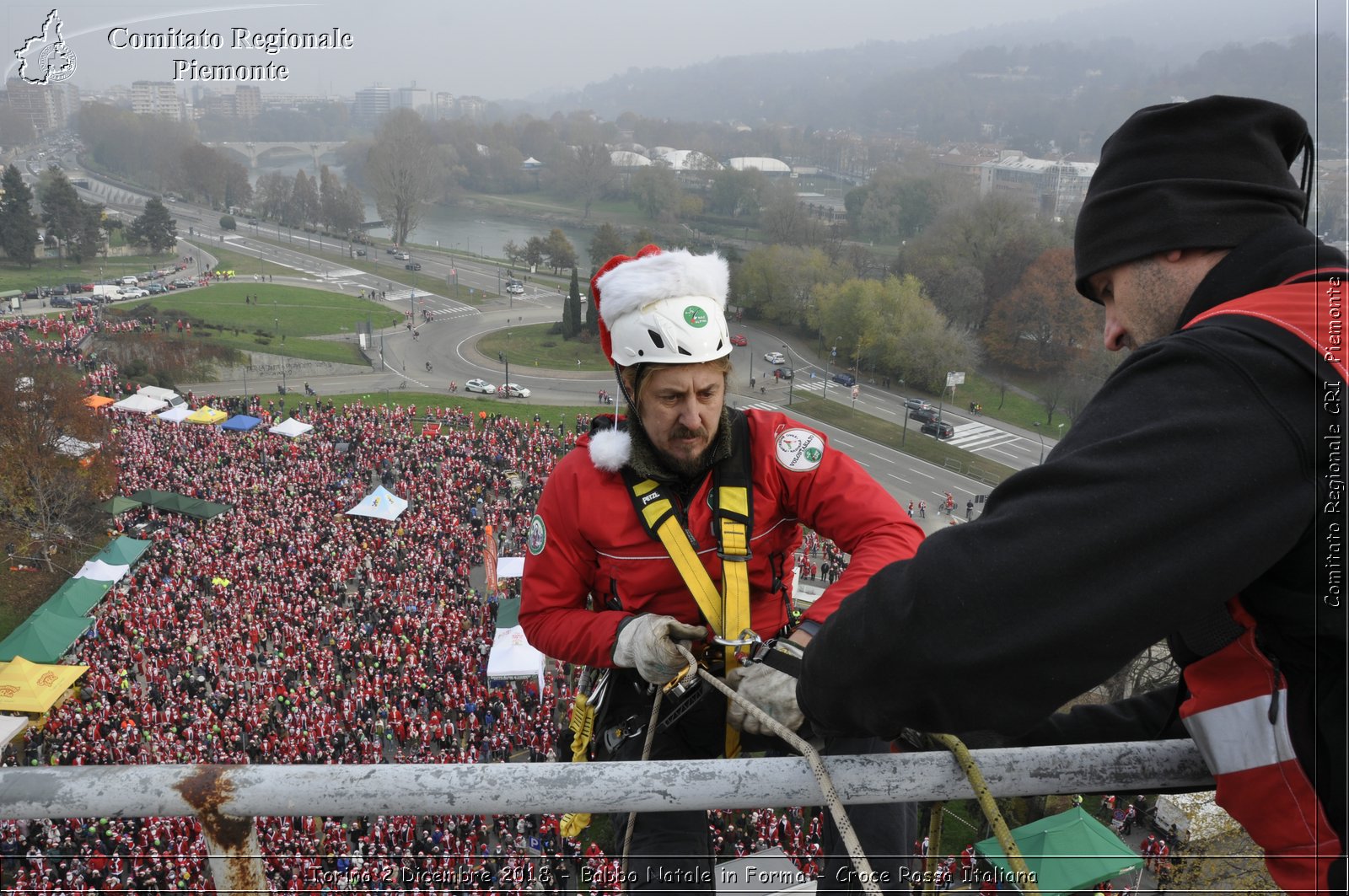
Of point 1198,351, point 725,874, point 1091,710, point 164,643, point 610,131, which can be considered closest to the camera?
point 1198,351

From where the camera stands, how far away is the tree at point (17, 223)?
62844 mm

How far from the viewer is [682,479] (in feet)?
11.5

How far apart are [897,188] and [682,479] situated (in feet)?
281

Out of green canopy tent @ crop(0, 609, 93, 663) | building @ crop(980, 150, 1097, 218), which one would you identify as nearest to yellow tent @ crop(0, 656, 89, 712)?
green canopy tent @ crop(0, 609, 93, 663)

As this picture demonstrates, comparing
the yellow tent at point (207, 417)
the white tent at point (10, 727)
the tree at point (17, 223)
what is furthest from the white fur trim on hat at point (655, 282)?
the tree at point (17, 223)

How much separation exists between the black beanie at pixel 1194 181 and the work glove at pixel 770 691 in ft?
4.26

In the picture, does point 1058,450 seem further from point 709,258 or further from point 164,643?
point 164,643

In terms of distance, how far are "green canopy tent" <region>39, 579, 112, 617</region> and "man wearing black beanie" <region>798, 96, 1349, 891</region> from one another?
20917 millimetres

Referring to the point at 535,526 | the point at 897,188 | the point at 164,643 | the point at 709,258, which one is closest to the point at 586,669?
the point at 535,526

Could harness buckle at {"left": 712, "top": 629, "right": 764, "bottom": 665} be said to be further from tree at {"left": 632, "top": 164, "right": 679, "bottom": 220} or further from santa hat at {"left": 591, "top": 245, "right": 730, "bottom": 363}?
tree at {"left": 632, "top": 164, "right": 679, "bottom": 220}

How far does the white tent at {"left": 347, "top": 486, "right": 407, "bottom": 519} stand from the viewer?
24641 millimetres

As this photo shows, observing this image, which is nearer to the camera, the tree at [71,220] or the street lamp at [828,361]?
the street lamp at [828,361]

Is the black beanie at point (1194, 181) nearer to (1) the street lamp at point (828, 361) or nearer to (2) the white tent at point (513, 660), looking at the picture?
(2) the white tent at point (513, 660)

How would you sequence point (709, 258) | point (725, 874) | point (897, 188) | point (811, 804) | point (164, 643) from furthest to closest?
point (897, 188)
point (164, 643)
point (709, 258)
point (725, 874)
point (811, 804)
